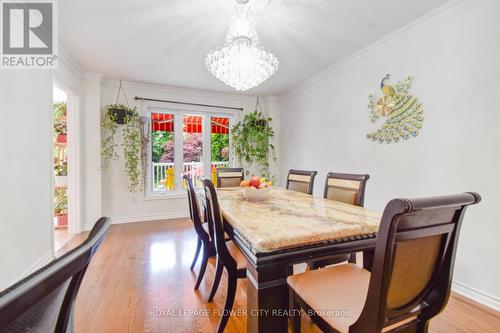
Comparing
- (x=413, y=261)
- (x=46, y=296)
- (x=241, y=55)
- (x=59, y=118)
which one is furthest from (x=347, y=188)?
(x=59, y=118)

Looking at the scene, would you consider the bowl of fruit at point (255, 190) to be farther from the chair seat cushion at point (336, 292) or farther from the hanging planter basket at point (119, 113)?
the hanging planter basket at point (119, 113)

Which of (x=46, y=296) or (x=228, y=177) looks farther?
(x=228, y=177)

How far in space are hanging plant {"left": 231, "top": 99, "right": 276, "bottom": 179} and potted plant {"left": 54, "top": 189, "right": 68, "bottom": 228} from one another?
3188mm

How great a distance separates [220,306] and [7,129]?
7.20 feet

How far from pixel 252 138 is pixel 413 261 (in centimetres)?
413

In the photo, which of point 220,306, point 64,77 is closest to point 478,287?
point 220,306

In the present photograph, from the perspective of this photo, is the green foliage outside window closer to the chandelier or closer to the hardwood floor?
the hardwood floor

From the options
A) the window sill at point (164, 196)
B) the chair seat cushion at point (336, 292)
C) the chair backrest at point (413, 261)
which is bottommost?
the window sill at point (164, 196)

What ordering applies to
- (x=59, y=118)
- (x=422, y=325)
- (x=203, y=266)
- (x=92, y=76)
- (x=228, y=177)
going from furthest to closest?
(x=59, y=118), (x=92, y=76), (x=228, y=177), (x=203, y=266), (x=422, y=325)

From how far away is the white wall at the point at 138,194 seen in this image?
3.97 meters

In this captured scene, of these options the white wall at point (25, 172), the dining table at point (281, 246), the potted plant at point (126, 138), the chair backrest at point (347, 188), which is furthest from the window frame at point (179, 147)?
the dining table at point (281, 246)

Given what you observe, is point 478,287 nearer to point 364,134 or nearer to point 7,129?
point 364,134

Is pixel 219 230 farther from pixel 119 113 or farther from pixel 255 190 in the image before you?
pixel 119 113

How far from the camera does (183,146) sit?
178 inches
